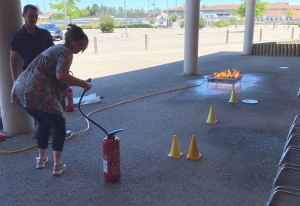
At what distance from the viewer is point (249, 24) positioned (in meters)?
17.5

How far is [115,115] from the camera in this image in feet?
21.8

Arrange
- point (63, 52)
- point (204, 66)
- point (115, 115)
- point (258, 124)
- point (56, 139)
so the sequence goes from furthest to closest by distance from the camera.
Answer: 1. point (204, 66)
2. point (115, 115)
3. point (258, 124)
4. point (56, 139)
5. point (63, 52)

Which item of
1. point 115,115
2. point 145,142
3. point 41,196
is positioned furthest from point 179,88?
point 41,196

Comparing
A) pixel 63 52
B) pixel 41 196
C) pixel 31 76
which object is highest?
pixel 63 52

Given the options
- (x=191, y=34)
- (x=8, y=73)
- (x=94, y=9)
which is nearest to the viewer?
(x=8, y=73)

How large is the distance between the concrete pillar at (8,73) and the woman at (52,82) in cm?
174

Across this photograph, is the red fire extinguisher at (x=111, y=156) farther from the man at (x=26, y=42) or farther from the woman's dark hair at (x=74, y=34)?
the man at (x=26, y=42)

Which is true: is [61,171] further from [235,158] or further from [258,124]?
[258,124]

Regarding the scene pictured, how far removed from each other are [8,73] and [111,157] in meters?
2.69

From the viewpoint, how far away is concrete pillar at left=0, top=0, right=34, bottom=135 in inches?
196

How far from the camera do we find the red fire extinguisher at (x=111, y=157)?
3561mm

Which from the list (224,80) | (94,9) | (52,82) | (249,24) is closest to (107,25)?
(249,24)

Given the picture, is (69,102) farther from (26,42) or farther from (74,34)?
(74,34)

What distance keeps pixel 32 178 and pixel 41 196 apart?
50 cm
